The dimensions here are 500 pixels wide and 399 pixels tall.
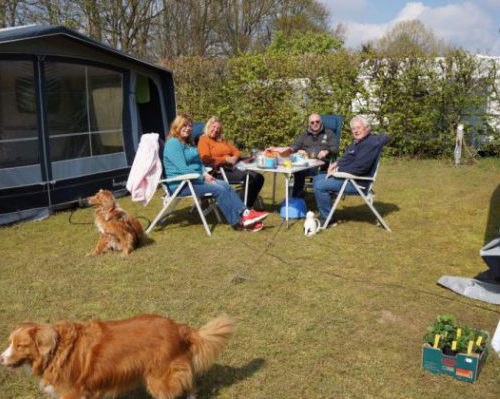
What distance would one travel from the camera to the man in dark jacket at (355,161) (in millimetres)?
5430

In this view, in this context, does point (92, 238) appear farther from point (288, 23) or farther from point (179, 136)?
point (288, 23)

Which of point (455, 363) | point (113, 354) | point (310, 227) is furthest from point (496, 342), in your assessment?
point (310, 227)

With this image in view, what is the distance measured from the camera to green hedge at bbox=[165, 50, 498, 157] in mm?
9789

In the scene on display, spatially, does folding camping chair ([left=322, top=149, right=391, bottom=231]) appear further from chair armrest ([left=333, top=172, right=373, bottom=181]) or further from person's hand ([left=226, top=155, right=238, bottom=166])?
person's hand ([left=226, top=155, right=238, bottom=166])

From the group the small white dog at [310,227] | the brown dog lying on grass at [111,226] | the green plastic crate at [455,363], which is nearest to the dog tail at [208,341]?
the green plastic crate at [455,363]

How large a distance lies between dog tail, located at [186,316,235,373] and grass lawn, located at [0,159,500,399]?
1.13 ft

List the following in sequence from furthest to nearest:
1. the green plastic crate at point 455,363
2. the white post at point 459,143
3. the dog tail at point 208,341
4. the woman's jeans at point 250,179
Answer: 1. the white post at point 459,143
2. the woman's jeans at point 250,179
3. the green plastic crate at point 455,363
4. the dog tail at point 208,341

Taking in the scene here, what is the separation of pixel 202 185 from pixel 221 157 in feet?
2.97

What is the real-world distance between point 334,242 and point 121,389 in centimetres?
324

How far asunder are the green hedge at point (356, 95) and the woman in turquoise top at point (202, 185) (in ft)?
17.6

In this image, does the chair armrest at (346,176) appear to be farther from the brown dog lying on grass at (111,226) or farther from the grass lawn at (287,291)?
the brown dog lying on grass at (111,226)

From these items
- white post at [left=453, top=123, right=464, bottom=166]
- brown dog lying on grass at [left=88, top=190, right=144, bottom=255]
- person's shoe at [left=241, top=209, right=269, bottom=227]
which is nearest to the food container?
person's shoe at [left=241, top=209, right=269, bottom=227]

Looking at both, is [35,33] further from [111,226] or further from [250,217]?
[250,217]

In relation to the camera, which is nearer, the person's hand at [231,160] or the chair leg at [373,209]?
the chair leg at [373,209]
